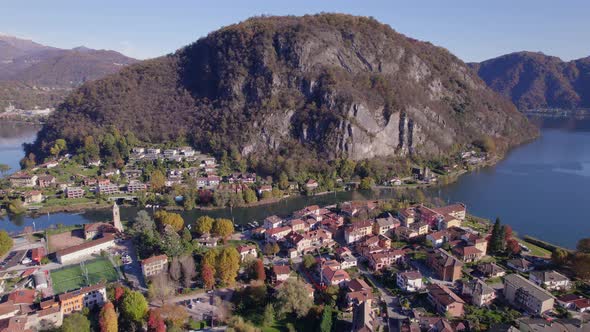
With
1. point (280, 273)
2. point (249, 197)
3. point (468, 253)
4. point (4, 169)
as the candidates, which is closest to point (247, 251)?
point (280, 273)

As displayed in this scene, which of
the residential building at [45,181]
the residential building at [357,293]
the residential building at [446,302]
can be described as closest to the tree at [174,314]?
the residential building at [357,293]

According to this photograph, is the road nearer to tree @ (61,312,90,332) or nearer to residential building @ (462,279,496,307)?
residential building @ (462,279,496,307)

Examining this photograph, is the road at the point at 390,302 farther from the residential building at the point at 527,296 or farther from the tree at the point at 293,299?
the residential building at the point at 527,296

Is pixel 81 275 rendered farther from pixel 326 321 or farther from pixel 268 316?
pixel 326 321

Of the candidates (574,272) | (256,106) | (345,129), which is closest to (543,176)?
(345,129)

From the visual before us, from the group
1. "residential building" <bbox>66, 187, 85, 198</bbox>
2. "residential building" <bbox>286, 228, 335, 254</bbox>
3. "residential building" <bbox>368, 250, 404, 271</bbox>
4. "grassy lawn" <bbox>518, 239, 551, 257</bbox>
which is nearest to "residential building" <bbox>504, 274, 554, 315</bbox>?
"residential building" <bbox>368, 250, 404, 271</bbox>
